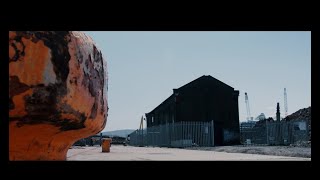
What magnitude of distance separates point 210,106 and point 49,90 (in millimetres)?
33409

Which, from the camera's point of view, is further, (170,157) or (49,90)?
(170,157)

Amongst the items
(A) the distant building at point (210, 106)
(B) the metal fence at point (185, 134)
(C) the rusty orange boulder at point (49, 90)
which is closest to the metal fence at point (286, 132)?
(B) the metal fence at point (185, 134)

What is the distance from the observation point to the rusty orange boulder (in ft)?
4.77

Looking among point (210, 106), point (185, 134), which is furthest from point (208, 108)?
point (185, 134)

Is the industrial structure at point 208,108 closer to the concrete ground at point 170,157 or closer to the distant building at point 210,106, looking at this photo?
the distant building at point 210,106

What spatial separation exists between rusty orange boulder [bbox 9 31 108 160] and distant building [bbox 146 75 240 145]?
3157 centimetres

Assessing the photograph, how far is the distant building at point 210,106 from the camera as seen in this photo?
111 feet

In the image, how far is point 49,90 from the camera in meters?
1.52

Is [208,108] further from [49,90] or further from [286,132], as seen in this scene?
[49,90]

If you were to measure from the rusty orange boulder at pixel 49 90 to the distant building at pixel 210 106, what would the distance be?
104 ft

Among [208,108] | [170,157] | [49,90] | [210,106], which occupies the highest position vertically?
[49,90]

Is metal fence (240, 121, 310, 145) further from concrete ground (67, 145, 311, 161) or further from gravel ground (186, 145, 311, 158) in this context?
concrete ground (67, 145, 311, 161)
